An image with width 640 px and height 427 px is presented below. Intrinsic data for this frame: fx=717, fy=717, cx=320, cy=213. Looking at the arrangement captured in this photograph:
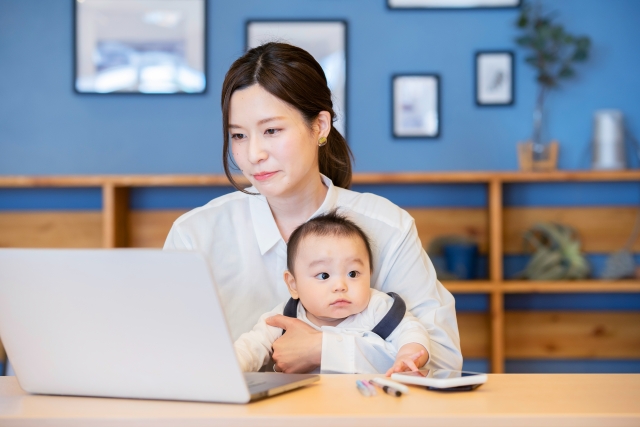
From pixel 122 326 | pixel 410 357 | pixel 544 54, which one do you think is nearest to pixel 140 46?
pixel 544 54

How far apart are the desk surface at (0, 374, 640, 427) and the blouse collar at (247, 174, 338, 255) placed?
2.42 ft

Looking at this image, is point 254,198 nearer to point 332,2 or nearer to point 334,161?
point 334,161

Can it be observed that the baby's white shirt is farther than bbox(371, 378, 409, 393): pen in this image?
Yes

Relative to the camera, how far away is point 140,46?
334 cm

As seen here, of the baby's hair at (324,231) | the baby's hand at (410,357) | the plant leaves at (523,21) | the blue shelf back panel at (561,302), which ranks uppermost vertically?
the plant leaves at (523,21)

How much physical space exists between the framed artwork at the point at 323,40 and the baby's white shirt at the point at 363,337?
1899mm

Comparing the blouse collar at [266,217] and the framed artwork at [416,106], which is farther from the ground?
the framed artwork at [416,106]

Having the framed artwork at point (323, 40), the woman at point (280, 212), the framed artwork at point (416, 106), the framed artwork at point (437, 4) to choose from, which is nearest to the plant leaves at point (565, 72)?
the framed artwork at point (437, 4)

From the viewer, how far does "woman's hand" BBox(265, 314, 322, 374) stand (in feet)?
4.54

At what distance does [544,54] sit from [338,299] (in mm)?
2192

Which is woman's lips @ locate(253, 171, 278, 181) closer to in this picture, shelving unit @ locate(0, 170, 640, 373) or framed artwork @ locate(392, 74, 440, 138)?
shelving unit @ locate(0, 170, 640, 373)

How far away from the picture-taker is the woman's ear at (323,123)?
66.6 inches

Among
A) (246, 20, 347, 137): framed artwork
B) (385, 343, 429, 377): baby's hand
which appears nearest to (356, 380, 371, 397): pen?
(385, 343, 429, 377): baby's hand

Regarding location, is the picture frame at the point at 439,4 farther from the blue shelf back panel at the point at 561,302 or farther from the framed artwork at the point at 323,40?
the blue shelf back panel at the point at 561,302
